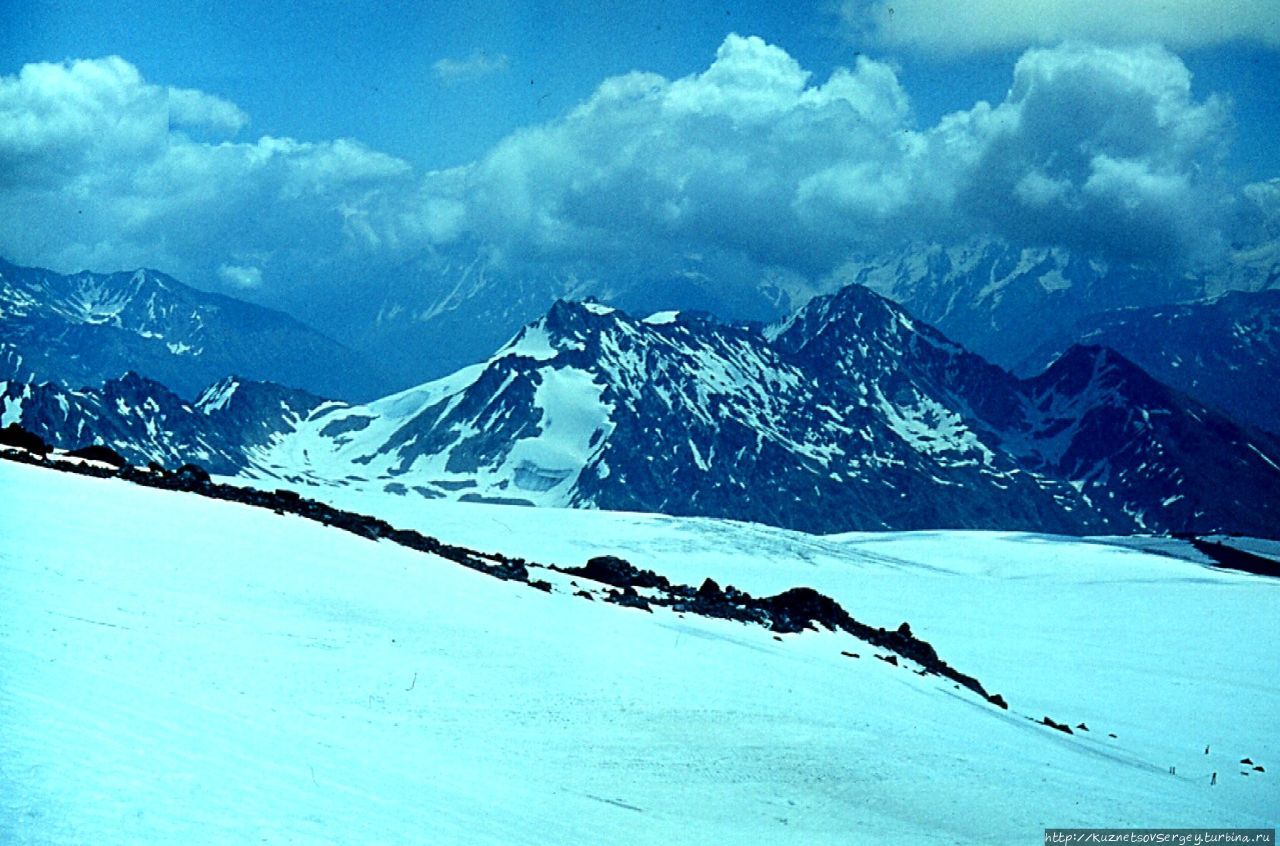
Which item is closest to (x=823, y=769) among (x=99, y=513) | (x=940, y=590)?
(x=99, y=513)

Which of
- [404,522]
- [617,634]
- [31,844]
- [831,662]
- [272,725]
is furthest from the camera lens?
[404,522]

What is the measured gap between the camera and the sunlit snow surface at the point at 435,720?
10.3 meters

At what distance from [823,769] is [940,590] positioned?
216 ft

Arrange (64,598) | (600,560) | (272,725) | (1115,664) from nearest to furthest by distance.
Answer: (272,725) → (64,598) → (600,560) → (1115,664)

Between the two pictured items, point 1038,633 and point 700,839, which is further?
point 1038,633

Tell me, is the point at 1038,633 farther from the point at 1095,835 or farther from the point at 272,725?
the point at 272,725

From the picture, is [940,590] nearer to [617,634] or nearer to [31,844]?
[617,634]

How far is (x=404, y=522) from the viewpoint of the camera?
6781cm

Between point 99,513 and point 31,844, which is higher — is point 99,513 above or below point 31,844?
above

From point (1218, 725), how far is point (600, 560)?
21.1m

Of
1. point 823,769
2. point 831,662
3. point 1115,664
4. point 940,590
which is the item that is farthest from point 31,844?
point 940,590

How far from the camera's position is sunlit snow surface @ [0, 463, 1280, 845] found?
33.9 feet

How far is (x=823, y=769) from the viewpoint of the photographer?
55.9 ft

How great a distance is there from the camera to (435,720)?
15.2 m
